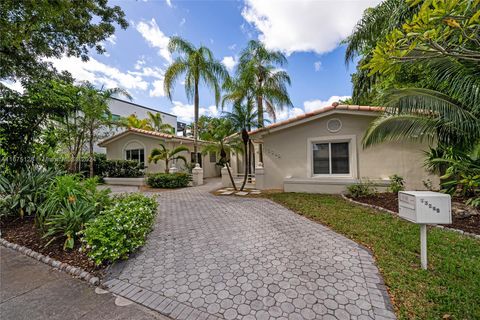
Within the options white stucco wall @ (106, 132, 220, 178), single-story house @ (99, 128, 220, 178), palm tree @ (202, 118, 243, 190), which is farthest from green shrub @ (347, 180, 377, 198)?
white stucco wall @ (106, 132, 220, 178)

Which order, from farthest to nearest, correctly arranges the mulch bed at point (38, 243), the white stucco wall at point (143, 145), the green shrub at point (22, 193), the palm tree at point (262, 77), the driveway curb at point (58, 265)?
the white stucco wall at point (143, 145) < the palm tree at point (262, 77) < the green shrub at point (22, 193) < the mulch bed at point (38, 243) < the driveway curb at point (58, 265)

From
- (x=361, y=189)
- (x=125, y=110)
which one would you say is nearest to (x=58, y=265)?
(x=361, y=189)

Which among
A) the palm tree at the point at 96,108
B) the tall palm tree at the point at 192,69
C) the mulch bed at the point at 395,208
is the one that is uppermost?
the tall palm tree at the point at 192,69

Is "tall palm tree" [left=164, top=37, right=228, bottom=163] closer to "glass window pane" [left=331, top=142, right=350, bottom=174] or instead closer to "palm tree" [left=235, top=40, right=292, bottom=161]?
"palm tree" [left=235, top=40, right=292, bottom=161]

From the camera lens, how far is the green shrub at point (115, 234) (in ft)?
11.7

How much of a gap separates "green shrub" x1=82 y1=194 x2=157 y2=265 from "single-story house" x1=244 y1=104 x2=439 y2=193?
753cm

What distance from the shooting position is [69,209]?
4621 mm

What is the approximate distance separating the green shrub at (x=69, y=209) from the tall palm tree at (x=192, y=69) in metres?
9.09

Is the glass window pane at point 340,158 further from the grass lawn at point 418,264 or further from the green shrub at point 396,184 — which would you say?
the grass lawn at point 418,264

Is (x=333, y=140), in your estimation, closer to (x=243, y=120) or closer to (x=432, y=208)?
(x=243, y=120)

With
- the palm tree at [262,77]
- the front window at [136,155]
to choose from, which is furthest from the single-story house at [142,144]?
the palm tree at [262,77]

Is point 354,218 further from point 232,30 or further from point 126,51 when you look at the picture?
point 126,51

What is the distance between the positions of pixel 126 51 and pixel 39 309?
11.6 metres

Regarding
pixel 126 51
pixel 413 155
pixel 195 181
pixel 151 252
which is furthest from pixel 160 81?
pixel 413 155
